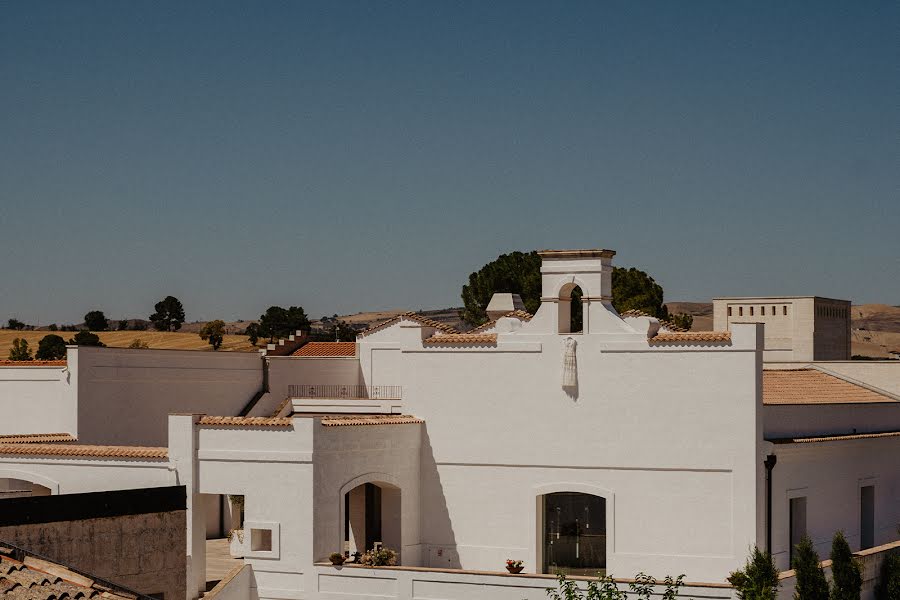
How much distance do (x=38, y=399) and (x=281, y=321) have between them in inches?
3194

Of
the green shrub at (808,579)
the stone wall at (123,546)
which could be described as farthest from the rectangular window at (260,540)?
the green shrub at (808,579)

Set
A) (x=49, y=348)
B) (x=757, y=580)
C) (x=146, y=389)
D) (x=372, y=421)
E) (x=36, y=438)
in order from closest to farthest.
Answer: (x=757, y=580) → (x=372, y=421) → (x=36, y=438) → (x=146, y=389) → (x=49, y=348)

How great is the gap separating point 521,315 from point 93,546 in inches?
642

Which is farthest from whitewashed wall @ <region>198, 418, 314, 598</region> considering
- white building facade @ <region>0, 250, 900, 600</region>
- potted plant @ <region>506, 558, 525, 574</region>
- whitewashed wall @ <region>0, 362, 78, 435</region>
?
whitewashed wall @ <region>0, 362, 78, 435</region>

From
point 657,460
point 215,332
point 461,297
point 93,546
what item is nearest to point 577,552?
point 657,460

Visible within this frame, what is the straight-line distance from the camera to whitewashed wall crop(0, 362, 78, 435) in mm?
38812

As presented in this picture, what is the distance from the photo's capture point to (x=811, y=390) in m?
43.1

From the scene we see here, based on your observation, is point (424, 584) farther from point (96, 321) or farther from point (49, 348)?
point (96, 321)

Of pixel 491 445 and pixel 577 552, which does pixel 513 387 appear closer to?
pixel 491 445

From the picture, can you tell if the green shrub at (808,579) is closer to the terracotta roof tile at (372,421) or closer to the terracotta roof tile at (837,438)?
the terracotta roof tile at (837,438)

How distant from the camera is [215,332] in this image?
365 ft

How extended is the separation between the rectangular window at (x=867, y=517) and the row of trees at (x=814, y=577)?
2.72 m

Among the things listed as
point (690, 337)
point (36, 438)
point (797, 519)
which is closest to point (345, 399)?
point (36, 438)

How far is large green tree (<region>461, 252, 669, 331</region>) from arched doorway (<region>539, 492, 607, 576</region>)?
1199 inches
